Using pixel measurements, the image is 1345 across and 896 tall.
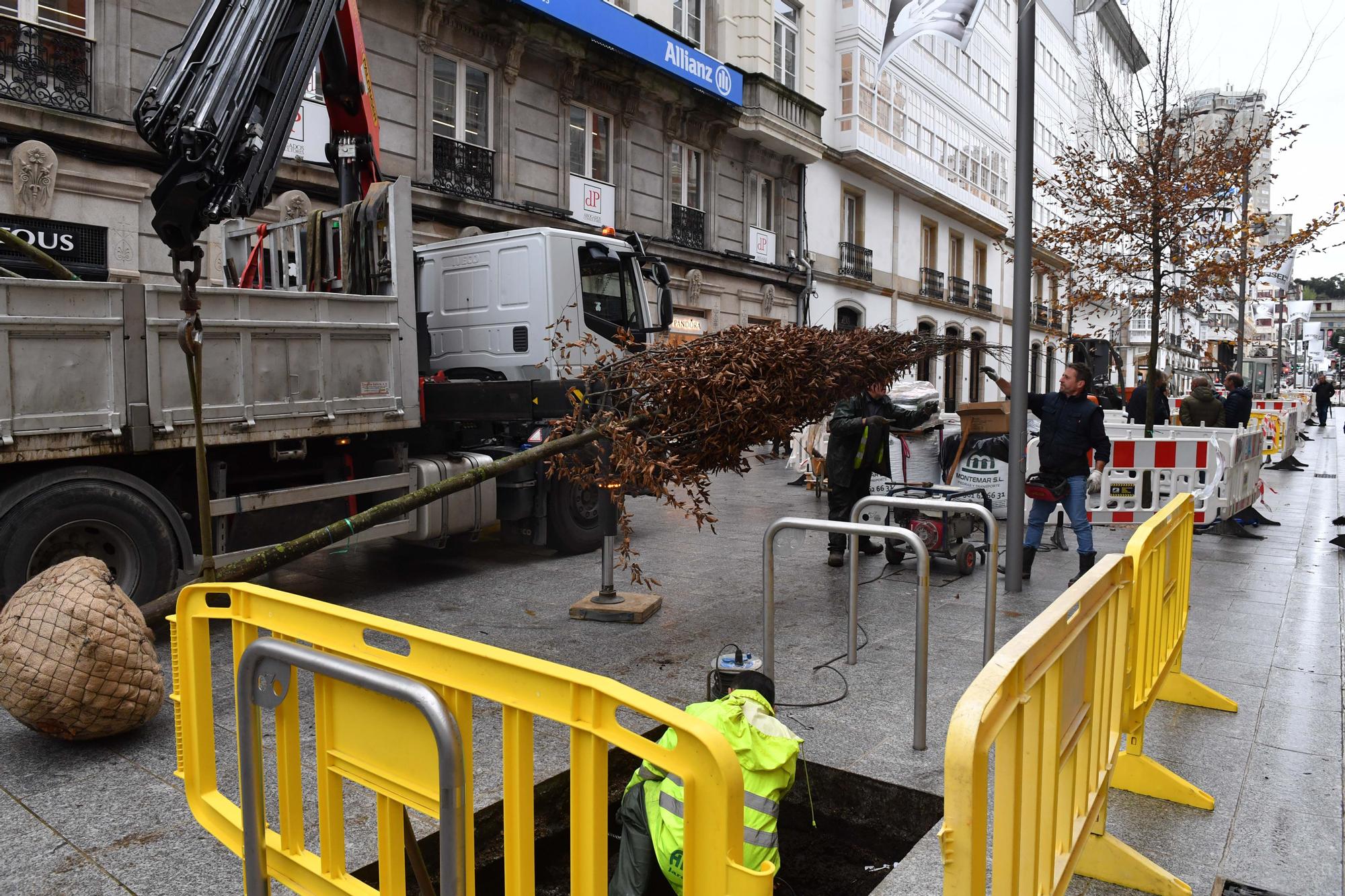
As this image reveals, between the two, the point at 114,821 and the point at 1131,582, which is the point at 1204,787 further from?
the point at 114,821

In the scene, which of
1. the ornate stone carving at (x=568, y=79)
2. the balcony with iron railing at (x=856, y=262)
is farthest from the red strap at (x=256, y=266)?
the balcony with iron railing at (x=856, y=262)

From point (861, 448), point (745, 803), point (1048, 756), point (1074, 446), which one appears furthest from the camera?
point (861, 448)

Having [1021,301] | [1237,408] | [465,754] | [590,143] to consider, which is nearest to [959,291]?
[590,143]

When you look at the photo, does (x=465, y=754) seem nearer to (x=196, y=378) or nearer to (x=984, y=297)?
(x=196, y=378)

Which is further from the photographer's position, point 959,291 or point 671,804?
point 959,291

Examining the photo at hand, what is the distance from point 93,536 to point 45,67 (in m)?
8.33

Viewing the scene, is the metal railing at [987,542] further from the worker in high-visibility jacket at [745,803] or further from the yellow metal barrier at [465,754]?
the yellow metal barrier at [465,754]

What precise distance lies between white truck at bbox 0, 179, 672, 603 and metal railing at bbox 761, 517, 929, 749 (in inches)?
81.5

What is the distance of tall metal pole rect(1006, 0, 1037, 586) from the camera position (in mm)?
7090

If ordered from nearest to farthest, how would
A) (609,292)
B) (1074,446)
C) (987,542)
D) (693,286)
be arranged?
(987,542) → (1074,446) → (609,292) → (693,286)

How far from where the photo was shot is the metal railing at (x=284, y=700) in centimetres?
190

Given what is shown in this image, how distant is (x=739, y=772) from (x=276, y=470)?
18.3 ft

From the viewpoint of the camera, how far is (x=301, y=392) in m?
6.36

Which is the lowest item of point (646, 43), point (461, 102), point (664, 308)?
point (664, 308)
